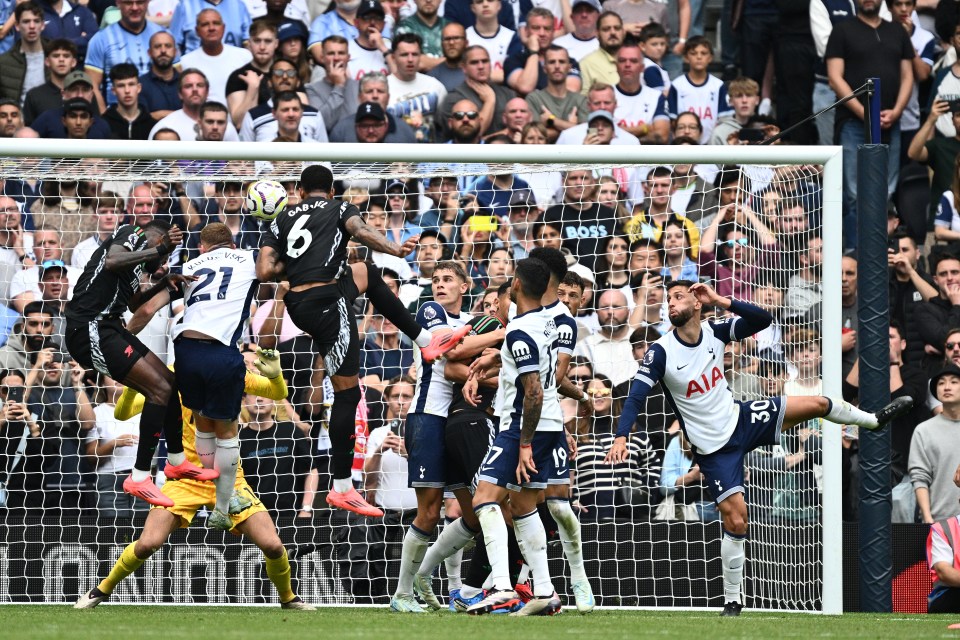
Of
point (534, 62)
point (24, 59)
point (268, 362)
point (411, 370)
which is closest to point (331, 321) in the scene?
point (268, 362)

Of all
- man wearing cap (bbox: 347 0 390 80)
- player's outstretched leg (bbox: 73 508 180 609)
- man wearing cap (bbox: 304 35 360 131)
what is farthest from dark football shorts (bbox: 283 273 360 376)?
man wearing cap (bbox: 347 0 390 80)

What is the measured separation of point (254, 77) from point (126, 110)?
4.62 feet

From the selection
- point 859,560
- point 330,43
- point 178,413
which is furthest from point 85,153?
point 859,560

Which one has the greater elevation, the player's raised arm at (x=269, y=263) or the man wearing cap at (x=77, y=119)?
the man wearing cap at (x=77, y=119)

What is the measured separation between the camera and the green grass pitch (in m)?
7.30

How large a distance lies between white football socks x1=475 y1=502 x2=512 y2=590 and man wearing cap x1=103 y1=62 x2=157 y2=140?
7062mm

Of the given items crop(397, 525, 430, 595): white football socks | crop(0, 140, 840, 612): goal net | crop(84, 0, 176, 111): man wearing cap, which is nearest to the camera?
crop(397, 525, 430, 595): white football socks

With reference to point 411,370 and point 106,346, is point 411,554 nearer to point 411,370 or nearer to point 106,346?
point 106,346

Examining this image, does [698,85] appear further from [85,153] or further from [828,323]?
[85,153]

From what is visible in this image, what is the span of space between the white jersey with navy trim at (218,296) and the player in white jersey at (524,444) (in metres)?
1.91

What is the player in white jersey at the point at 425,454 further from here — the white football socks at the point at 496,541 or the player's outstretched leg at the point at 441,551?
the white football socks at the point at 496,541

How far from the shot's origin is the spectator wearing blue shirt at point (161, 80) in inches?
569

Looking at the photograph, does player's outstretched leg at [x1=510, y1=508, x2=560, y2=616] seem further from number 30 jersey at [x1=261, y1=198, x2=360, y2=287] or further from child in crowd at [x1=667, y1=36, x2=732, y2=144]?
child in crowd at [x1=667, y1=36, x2=732, y2=144]

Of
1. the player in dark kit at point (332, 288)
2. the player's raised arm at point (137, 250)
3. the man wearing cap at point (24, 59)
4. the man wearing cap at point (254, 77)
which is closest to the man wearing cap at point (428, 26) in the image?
the man wearing cap at point (254, 77)
